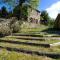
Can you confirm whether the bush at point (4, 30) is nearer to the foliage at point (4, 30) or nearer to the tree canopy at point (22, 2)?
the foliage at point (4, 30)

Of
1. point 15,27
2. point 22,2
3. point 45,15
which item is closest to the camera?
point 15,27

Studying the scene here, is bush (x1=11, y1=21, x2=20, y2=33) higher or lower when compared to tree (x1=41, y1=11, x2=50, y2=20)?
lower

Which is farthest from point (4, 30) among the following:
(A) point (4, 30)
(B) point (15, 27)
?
(B) point (15, 27)

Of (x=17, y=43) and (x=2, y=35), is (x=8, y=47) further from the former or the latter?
(x=2, y=35)

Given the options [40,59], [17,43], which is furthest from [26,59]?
[17,43]

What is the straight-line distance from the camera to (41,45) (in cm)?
1467

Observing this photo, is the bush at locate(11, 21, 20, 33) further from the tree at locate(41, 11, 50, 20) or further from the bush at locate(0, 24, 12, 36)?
the tree at locate(41, 11, 50, 20)

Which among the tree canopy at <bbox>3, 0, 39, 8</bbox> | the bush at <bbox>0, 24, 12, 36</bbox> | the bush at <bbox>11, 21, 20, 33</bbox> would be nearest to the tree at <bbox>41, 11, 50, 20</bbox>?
the tree canopy at <bbox>3, 0, 39, 8</bbox>

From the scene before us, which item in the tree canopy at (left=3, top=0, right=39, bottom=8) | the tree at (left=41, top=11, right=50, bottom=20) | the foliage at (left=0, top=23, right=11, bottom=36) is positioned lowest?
the foliage at (left=0, top=23, right=11, bottom=36)

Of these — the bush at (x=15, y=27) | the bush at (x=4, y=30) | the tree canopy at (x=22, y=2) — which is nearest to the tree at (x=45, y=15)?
the tree canopy at (x=22, y=2)

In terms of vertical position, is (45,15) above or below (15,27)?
above

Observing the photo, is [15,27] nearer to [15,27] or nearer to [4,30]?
[15,27]

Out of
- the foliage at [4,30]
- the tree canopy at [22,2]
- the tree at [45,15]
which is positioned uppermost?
the tree canopy at [22,2]

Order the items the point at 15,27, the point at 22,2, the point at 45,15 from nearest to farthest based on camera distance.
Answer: the point at 15,27 < the point at 22,2 < the point at 45,15
